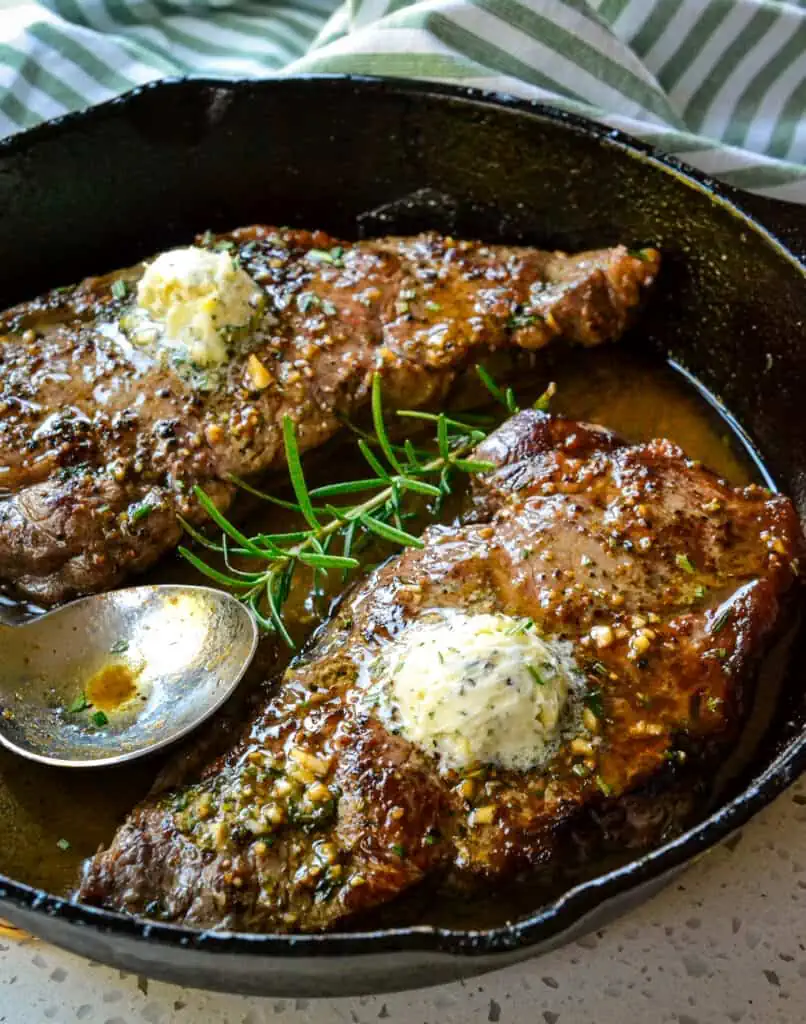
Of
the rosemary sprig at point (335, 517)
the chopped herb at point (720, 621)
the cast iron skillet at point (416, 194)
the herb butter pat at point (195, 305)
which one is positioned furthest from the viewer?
the cast iron skillet at point (416, 194)

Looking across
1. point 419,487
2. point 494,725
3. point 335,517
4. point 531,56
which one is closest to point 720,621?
point 494,725

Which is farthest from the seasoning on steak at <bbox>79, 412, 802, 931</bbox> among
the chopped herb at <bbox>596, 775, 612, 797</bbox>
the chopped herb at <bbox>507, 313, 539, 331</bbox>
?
the chopped herb at <bbox>507, 313, 539, 331</bbox>

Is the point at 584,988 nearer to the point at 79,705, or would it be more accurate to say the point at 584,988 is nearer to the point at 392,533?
the point at 392,533

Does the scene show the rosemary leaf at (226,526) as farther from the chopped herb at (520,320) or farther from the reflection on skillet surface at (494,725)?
the chopped herb at (520,320)

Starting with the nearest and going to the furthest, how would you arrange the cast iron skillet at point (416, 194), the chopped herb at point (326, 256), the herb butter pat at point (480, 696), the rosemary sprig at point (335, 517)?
the herb butter pat at point (480, 696)
the rosemary sprig at point (335, 517)
the cast iron skillet at point (416, 194)
the chopped herb at point (326, 256)

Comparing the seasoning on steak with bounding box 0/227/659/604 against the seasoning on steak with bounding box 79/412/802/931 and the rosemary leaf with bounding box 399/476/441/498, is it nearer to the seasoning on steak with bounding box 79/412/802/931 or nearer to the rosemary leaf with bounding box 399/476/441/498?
the rosemary leaf with bounding box 399/476/441/498

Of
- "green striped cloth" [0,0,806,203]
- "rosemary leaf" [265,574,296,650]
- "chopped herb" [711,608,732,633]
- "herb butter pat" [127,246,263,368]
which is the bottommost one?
"rosemary leaf" [265,574,296,650]

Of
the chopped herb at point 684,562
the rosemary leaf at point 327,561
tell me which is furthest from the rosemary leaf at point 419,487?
the chopped herb at point 684,562
